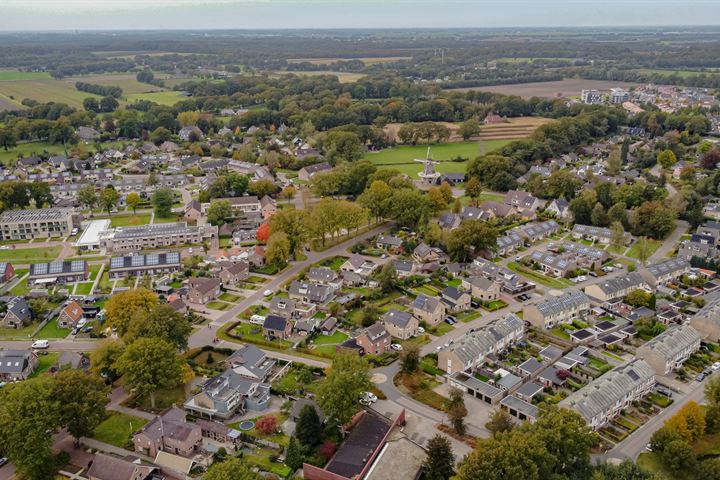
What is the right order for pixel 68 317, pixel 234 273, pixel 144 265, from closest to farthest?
pixel 68 317
pixel 234 273
pixel 144 265

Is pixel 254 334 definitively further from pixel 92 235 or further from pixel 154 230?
pixel 92 235

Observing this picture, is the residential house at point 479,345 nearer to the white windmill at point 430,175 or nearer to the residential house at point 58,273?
the residential house at point 58,273

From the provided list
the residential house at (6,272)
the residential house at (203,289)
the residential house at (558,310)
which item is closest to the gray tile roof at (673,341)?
the residential house at (558,310)

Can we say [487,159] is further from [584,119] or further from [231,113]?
[231,113]

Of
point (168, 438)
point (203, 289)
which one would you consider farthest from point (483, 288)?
point (168, 438)

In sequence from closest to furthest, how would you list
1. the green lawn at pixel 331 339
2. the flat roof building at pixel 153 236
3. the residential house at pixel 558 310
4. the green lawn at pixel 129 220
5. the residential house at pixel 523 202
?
1. the green lawn at pixel 331 339
2. the residential house at pixel 558 310
3. the flat roof building at pixel 153 236
4. the green lawn at pixel 129 220
5. the residential house at pixel 523 202

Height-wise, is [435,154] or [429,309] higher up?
[429,309]
